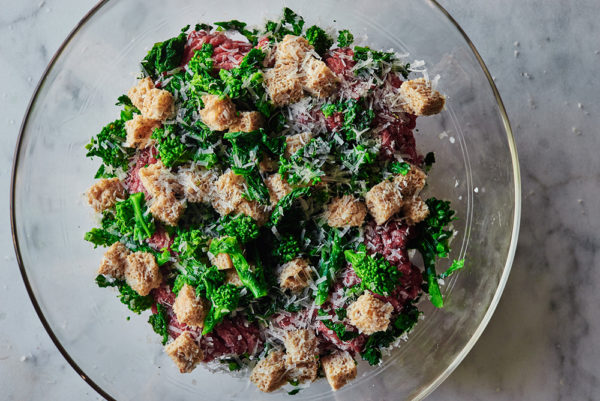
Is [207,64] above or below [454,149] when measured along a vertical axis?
below

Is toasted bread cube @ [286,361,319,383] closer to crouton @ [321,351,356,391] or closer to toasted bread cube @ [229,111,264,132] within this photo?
crouton @ [321,351,356,391]

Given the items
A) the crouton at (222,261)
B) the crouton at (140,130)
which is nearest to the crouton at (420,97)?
the crouton at (222,261)

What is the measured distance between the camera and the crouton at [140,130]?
3.01 metres

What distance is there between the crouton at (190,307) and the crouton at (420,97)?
1496mm

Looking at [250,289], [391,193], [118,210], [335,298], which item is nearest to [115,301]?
[118,210]

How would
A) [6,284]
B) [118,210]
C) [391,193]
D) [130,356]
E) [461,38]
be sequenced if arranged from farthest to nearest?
1. [6,284]
2. [130,356]
3. [461,38]
4. [118,210]
5. [391,193]

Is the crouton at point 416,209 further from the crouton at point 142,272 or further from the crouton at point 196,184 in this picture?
the crouton at point 142,272

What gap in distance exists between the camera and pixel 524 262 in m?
3.66

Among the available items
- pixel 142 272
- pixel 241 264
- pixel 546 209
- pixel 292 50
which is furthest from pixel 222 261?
pixel 546 209

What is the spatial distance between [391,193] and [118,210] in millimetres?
1471

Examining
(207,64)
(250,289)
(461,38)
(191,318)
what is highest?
(461,38)

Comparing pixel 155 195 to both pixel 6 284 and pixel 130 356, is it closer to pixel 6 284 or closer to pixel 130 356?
pixel 130 356

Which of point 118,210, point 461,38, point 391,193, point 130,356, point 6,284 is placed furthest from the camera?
point 6,284

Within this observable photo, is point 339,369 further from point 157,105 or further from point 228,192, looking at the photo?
point 157,105
